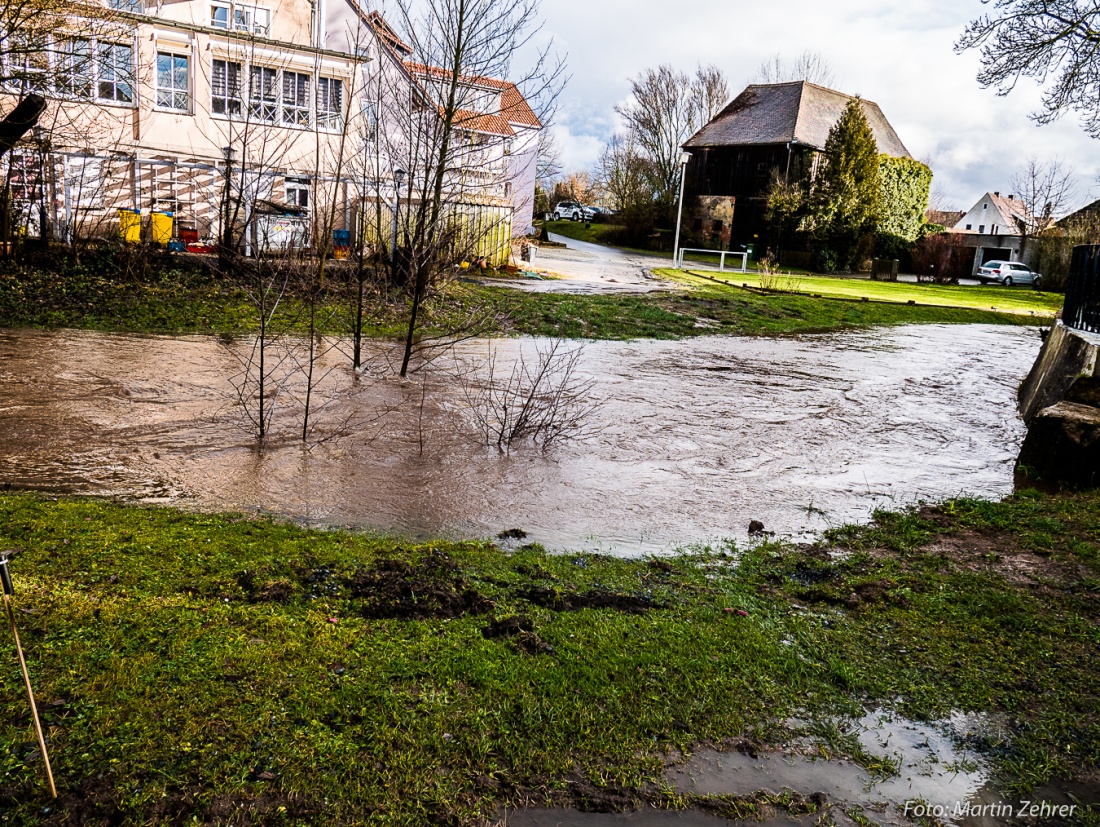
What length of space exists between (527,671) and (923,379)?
15136 mm

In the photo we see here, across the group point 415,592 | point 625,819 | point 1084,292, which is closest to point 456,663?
point 415,592

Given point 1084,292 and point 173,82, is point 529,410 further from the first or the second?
point 173,82

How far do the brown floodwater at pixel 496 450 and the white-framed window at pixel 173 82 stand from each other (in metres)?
15.3

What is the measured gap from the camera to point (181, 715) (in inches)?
140

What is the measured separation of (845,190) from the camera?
153 ft

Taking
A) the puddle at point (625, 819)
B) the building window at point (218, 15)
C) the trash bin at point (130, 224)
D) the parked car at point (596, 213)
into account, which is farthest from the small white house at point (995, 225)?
the puddle at point (625, 819)

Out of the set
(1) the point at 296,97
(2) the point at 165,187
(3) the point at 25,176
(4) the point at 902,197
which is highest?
(4) the point at 902,197

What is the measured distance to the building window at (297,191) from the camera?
28.8 metres

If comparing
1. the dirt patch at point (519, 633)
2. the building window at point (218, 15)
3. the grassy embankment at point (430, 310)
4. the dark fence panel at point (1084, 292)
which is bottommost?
the dirt patch at point (519, 633)

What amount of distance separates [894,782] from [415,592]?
110 inches

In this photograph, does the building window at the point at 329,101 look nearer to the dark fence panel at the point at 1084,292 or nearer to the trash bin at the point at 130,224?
the trash bin at the point at 130,224

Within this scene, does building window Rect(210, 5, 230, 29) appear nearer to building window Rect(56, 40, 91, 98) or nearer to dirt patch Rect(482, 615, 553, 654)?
building window Rect(56, 40, 91, 98)

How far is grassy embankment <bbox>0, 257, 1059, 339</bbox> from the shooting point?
1619 centimetres

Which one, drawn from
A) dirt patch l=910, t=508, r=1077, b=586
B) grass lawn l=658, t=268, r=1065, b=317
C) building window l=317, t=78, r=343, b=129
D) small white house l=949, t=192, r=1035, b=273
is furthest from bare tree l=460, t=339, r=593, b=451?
small white house l=949, t=192, r=1035, b=273
